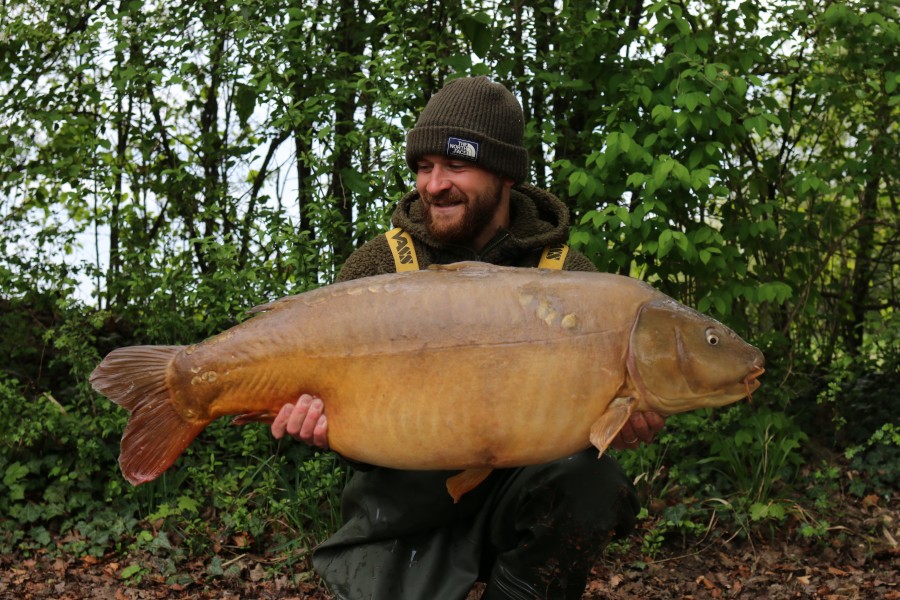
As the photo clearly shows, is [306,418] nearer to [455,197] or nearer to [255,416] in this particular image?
[255,416]

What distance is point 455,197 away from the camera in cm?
308

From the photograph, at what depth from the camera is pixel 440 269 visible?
2.41 metres

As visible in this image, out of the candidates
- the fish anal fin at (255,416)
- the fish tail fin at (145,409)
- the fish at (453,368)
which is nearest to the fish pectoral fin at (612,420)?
the fish at (453,368)

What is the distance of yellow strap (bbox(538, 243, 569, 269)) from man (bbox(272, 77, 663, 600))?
2 cm

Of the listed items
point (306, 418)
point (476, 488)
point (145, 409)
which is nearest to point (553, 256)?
point (476, 488)

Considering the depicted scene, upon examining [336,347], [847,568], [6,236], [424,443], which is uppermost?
[336,347]

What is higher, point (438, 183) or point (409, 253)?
point (438, 183)

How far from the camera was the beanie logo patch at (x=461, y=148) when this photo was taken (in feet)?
9.98

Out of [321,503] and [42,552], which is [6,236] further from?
[321,503]

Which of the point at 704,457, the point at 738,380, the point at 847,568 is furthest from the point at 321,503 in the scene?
the point at 738,380

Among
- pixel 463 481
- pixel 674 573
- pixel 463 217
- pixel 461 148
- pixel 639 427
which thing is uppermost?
pixel 461 148

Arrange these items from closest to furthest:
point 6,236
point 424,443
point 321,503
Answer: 1. point 424,443
2. point 321,503
3. point 6,236

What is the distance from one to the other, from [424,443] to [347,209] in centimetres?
269

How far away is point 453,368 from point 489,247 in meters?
0.92
